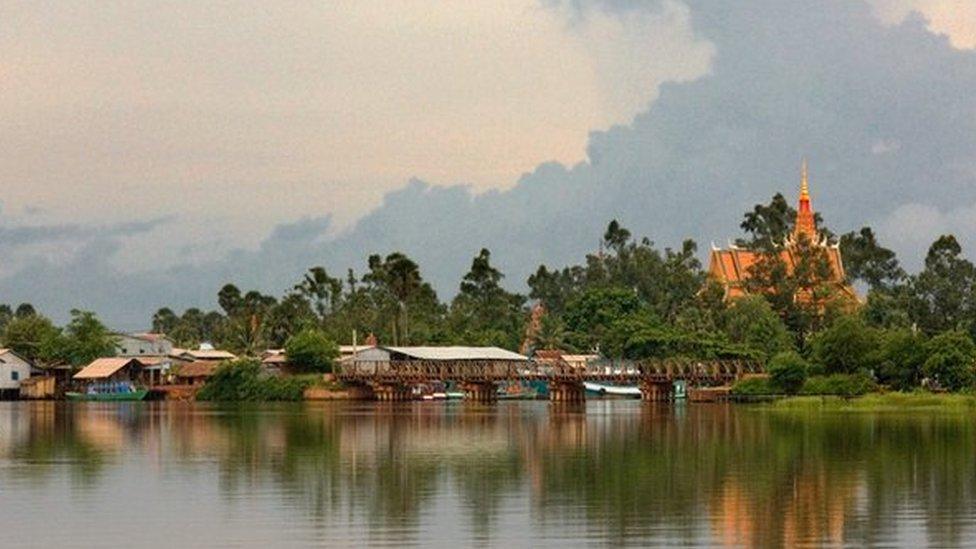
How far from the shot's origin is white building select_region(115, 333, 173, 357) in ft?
462

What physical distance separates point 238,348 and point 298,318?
251 inches

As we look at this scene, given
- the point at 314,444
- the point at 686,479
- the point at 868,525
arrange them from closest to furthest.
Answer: the point at 868,525
the point at 686,479
the point at 314,444

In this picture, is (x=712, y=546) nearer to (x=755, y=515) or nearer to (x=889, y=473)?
(x=755, y=515)

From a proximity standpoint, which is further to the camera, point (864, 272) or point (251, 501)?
point (864, 272)

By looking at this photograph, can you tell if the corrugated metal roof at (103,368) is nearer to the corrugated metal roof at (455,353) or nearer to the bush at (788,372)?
the corrugated metal roof at (455,353)

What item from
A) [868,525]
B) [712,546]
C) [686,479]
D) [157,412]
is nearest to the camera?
[712,546]

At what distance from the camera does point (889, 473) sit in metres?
38.7

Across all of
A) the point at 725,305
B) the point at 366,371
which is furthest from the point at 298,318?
the point at 725,305

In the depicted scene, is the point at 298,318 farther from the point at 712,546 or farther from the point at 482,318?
the point at 712,546

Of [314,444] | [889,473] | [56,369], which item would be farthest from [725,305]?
[889,473]

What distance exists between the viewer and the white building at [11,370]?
128m

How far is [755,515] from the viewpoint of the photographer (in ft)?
95.9

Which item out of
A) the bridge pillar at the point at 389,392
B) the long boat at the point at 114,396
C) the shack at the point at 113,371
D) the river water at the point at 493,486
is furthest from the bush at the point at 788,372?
the shack at the point at 113,371

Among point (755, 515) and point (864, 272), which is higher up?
point (864, 272)
